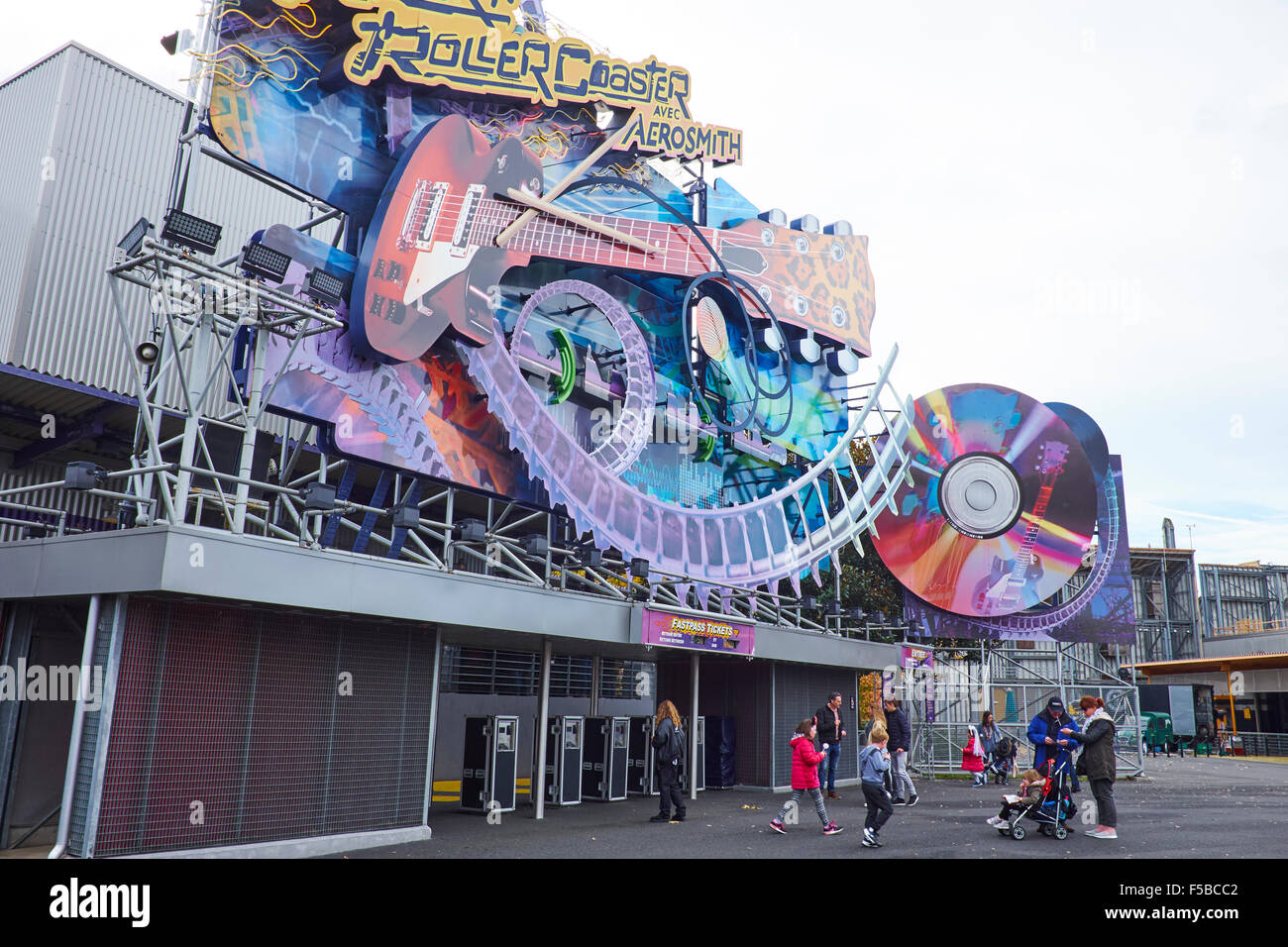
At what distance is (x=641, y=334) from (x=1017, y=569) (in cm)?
1714

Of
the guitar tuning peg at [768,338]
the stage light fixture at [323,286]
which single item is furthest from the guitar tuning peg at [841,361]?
the stage light fixture at [323,286]

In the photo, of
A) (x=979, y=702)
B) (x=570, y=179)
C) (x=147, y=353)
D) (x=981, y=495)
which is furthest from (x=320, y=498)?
(x=979, y=702)

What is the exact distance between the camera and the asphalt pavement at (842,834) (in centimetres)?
1280

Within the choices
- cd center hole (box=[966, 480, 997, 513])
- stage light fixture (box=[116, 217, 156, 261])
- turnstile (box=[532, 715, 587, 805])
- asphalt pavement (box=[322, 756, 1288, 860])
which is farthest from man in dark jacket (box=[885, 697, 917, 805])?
stage light fixture (box=[116, 217, 156, 261])

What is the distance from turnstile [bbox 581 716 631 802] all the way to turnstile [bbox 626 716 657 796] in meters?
1.06

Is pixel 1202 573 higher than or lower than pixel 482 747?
higher

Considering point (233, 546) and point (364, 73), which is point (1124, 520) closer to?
point (364, 73)

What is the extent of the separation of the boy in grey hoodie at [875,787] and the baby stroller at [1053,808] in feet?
7.17

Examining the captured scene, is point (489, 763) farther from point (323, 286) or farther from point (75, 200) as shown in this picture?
point (75, 200)

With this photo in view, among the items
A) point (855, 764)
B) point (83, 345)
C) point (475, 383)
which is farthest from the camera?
point (855, 764)

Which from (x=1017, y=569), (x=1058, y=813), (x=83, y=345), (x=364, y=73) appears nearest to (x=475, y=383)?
(x=364, y=73)

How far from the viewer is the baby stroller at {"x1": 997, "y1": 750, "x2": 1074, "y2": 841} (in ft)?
45.6

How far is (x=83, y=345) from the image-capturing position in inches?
781

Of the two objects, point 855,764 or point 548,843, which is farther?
point 855,764
